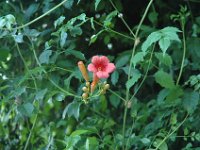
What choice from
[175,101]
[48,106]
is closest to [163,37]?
[175,101]

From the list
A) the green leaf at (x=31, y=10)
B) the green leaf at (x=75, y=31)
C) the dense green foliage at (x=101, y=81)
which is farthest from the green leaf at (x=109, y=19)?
the green leaf at (x=31, y=10)

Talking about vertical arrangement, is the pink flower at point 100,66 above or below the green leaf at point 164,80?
above

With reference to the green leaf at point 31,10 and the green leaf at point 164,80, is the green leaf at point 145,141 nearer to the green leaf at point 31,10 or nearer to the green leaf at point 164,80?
the green leaf at point 164,80

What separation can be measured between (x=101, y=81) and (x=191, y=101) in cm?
39

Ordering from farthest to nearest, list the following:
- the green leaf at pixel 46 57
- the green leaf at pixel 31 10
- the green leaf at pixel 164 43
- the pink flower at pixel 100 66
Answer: the green leaf at pixel 31 10
the green leaf at pixel 46 57
the pink flower at pixel 100 66
the green leaf at pixel 164 43

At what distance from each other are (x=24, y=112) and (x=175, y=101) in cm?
69

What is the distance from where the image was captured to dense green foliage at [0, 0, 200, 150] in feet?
5.95

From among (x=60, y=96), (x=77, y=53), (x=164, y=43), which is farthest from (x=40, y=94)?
(x=164, y=43)

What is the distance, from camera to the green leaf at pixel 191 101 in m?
1.84

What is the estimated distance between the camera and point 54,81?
78.5 inches

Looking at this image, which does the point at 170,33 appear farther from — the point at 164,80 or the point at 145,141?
the point at 145,141

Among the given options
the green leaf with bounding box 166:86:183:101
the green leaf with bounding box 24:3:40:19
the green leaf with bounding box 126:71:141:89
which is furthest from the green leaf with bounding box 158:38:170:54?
the green leaf with bounding box 24:3:40:19

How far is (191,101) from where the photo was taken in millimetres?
1850

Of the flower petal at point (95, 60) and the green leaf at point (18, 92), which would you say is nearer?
the flower petal at point (95, 60)
